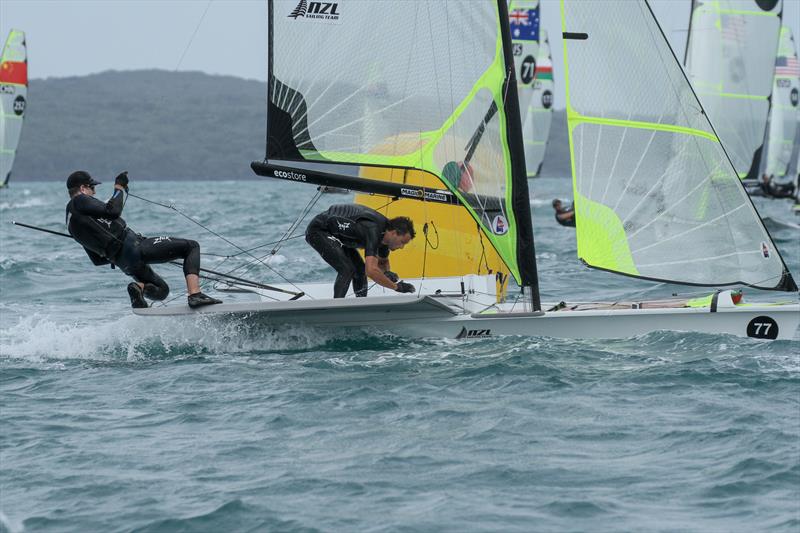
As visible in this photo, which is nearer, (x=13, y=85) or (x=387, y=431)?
(x=387, y=431)

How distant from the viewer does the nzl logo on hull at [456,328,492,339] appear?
938 centimetres

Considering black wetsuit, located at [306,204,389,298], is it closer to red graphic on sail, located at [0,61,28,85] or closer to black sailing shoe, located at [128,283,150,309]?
black sailing shoe, located at [128,283,150,309]

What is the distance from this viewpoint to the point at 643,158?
9820 millimetres

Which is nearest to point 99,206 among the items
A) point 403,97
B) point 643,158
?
point 403,97

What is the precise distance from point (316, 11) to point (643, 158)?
9.38 ft

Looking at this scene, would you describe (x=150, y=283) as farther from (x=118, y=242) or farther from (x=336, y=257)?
(x=336, y=257)

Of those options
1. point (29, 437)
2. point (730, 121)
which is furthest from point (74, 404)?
point (730, 121)

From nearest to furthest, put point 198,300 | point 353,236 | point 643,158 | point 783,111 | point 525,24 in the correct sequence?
point 198,300 < point 353,236 < point 643,158 < point 525,24 < point 783,111

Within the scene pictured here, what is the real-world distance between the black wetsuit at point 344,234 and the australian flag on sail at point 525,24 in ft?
71.6

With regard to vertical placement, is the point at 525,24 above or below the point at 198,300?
above

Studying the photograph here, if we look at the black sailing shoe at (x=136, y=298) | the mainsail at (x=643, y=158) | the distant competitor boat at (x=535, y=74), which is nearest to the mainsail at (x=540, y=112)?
the distant competitor boat at (x=535, y=74)

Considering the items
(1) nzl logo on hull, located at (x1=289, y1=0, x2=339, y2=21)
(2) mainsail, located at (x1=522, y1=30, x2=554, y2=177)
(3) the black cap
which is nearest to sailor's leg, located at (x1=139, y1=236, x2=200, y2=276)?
(3) the black cap

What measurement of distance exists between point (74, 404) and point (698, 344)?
4508 mm

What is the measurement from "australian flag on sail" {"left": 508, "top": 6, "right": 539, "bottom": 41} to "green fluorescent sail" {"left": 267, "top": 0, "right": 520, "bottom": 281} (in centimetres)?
2165
